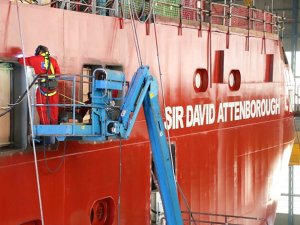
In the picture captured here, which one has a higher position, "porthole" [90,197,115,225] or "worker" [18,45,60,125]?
"worker" [18,45,60,125]

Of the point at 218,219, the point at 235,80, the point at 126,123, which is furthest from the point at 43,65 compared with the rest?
the point at 235,80

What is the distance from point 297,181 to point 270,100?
1838 cm

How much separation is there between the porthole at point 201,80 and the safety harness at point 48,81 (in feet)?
17.7

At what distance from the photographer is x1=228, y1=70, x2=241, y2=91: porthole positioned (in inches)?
509

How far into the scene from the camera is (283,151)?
16.6 m

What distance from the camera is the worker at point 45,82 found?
6168 mm

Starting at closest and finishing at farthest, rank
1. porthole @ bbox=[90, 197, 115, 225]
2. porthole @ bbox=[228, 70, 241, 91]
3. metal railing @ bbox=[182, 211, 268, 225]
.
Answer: porthole @ bbox=[90, 197, 115, 225], metal railing @ bbox=[182, 211, 268, 225], porthole @ bbox=[228, 70, 241, 91]

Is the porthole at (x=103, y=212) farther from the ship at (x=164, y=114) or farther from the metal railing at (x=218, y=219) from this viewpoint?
the metal railing at (x=218, y=219)

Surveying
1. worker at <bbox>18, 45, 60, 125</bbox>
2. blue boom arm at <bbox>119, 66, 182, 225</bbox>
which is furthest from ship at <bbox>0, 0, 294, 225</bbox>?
blue boom arm at <bbox>119, 66, 182, 225</bbox>

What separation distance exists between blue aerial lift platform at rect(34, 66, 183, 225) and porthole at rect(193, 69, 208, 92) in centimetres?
401

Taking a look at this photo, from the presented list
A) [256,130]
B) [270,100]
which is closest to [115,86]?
[256,130]

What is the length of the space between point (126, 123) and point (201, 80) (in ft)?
17.1

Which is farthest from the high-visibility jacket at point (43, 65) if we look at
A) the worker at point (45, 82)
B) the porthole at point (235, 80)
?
the porthole at point (235, 80)

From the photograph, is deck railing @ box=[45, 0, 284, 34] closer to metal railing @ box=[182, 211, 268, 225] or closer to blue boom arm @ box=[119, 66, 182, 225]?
blue boom arm @ box=[119, 66, 182, 225]
